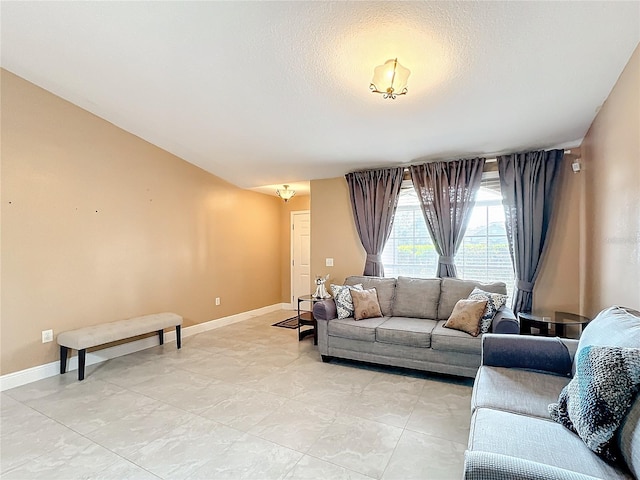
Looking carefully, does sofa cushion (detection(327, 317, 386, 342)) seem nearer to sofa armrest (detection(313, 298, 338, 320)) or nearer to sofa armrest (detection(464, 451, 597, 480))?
sofa armrest (detection(313, 298, 338, 320))

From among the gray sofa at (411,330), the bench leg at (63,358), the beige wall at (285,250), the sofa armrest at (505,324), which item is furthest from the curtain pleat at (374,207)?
the bench leg at (63,358)

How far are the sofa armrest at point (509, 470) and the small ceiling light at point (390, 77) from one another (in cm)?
220

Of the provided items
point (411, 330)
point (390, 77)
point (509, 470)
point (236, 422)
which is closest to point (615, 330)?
point (509, 470)

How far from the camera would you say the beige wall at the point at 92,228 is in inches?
124

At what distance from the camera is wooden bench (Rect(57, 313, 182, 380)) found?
3.21m

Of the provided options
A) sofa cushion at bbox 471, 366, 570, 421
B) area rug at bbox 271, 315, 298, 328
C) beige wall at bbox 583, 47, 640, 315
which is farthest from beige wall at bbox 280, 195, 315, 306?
sofa cushion at bbox 471, 366, 570, 421

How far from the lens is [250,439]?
219 centimetres

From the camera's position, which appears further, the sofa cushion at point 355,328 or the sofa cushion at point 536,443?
the sofa cushion at point 355,328

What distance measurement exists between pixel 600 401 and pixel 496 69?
2.22 m

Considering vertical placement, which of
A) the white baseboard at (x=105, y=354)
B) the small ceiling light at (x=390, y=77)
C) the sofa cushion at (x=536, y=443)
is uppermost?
the small ceiling light at (x=390, y=77)

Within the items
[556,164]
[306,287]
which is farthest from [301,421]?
[306,287]

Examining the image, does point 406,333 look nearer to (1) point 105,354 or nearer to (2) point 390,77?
(2) point 390,77

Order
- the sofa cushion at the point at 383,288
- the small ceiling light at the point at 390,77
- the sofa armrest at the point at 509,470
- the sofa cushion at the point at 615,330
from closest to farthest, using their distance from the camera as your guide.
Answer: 1. the sofa armrest at the point at 509,470
2. the sofa cushion at the point at 615,330
3. the small ceiling light at the point at 390,77
4. the sofa cushion at the point at 383,288

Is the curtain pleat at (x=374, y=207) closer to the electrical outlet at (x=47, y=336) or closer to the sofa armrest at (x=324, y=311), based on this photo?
the sofa armrest at (x=324, y=311)
